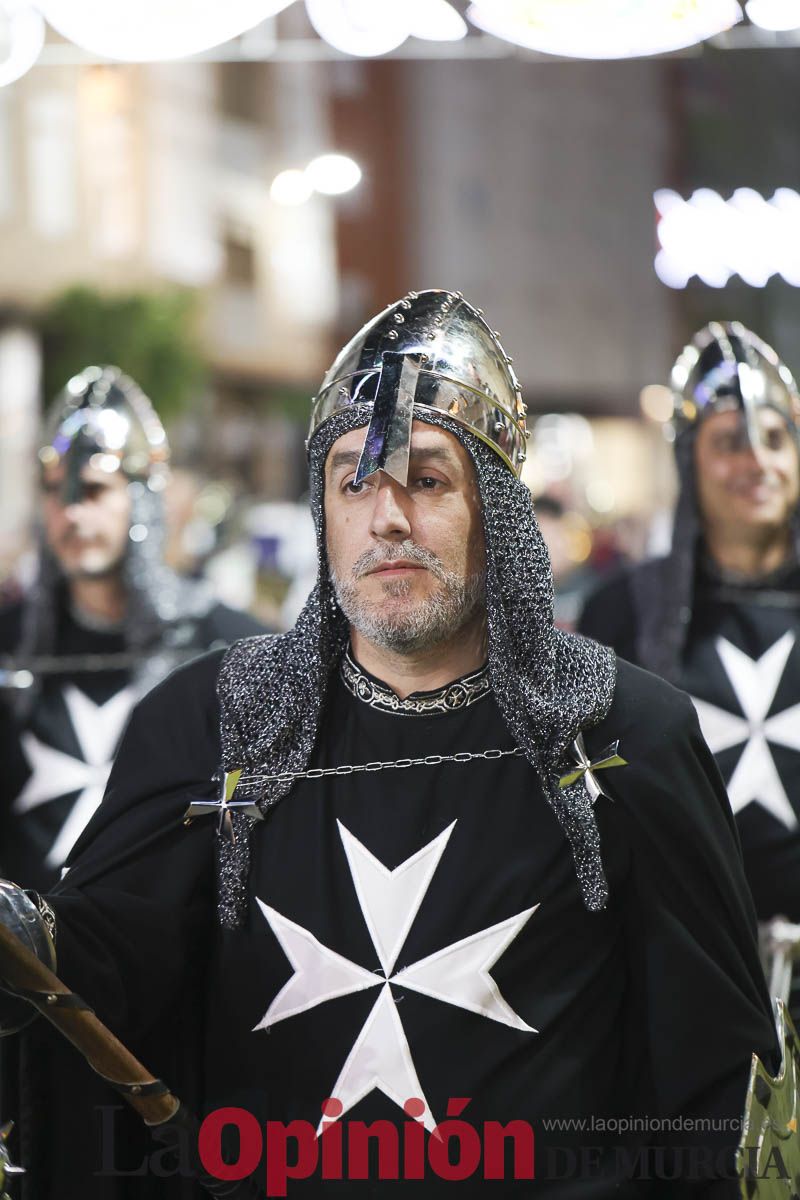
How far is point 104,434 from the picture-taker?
507cm

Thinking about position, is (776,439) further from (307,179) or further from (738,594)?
(307,179)

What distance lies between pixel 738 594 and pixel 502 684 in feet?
6.44

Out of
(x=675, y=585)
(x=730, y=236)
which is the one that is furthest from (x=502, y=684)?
(x=730, y=236)

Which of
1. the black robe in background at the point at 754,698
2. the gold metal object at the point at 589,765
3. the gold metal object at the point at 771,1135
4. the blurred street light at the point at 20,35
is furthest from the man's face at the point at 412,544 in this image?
the blurred street light at the point at 20,35

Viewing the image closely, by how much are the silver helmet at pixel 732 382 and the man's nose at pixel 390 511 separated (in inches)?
81.6

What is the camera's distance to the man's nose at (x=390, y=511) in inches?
105

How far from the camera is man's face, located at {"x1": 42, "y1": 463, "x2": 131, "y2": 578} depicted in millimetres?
4898

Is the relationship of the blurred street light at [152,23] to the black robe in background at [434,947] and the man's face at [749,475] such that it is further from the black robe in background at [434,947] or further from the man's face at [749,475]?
the black robe in background at [434,947]

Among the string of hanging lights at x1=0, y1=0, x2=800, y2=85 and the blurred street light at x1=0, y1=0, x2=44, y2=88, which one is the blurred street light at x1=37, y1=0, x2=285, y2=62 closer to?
the string of hanging lights at x1=0, y1=0, x2=800, y2=85

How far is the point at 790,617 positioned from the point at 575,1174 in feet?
7.39

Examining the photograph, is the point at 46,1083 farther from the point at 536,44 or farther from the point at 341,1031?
the point at 536,44

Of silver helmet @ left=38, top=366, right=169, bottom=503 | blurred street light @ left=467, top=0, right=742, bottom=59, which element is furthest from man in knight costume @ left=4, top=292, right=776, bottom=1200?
blurred street light @ left=467, top=0, right=742, bottom=59

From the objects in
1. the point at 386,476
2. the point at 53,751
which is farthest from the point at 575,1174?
the point at 53,751

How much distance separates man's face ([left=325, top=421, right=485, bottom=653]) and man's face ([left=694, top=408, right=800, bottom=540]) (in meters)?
1.90
